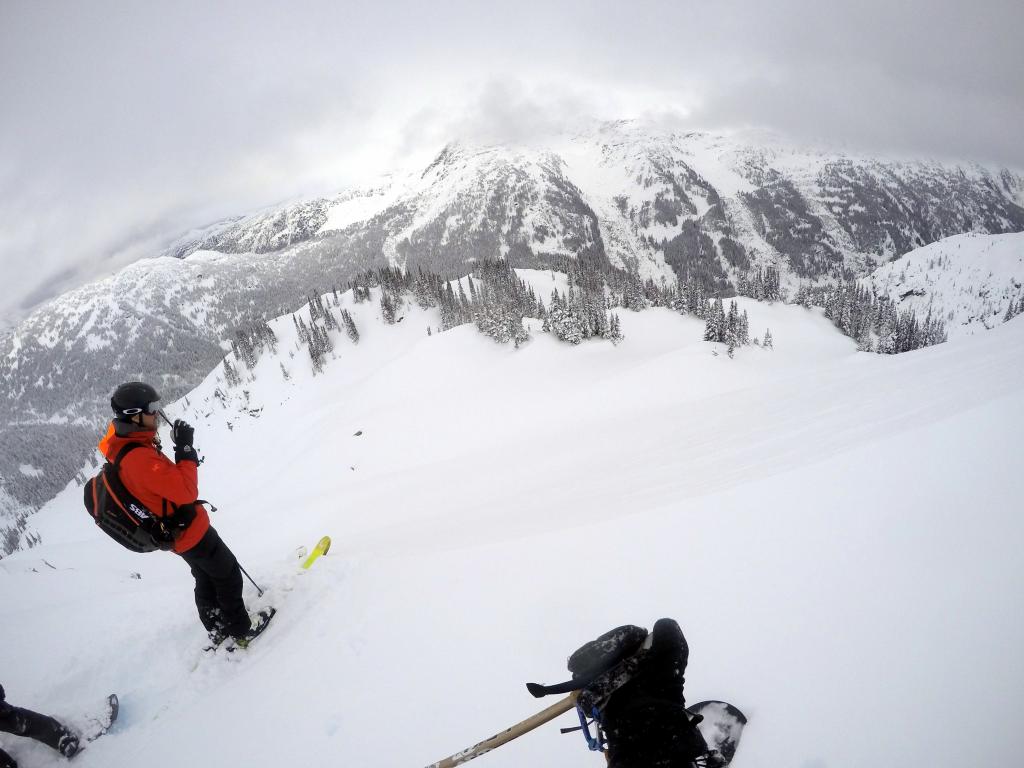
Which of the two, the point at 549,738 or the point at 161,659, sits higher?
the point at 549,738

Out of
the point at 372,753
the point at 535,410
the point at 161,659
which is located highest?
the point at 372,753

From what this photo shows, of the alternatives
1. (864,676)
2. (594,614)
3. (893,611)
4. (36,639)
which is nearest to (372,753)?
(594,614)

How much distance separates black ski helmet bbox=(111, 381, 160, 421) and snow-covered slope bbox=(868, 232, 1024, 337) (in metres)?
162

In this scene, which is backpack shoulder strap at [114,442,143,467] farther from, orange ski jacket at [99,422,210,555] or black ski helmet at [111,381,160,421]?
black ski helmet at [111,381,160,421]

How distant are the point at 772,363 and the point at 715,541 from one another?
2636cm

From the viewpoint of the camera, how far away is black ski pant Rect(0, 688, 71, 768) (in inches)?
150

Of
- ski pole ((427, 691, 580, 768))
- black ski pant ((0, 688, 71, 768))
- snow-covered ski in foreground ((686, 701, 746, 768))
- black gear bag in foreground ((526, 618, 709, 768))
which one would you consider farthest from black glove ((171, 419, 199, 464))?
snow-covered ski in foreground ((686, 701, 746, 768))

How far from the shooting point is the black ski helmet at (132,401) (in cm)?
404

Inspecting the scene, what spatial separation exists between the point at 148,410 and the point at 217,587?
2320 mm

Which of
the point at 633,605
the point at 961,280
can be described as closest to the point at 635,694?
the point at 633,605

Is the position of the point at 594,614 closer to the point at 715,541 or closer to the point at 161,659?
the point at 715,541

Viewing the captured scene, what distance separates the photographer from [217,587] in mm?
4988

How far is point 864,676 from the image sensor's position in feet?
9.03

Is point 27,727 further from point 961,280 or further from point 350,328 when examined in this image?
point 961,280
